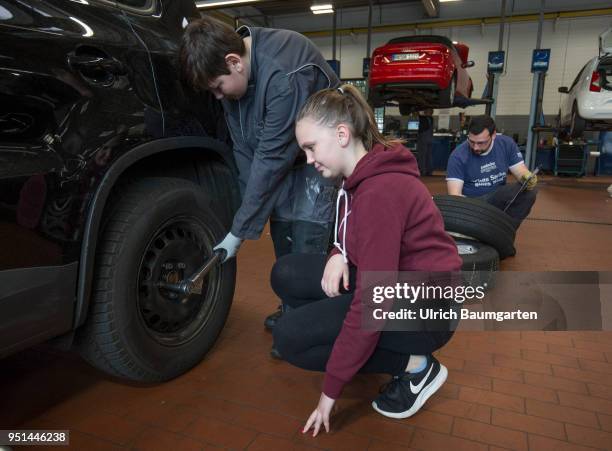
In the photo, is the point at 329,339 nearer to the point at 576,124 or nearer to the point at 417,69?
the point at 417,69

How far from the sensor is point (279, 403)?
1.60 m

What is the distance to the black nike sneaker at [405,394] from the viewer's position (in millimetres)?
1518

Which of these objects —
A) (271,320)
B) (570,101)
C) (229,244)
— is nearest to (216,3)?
(570,101)

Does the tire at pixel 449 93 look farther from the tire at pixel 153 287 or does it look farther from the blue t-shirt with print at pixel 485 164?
the tire at pixel 153 287

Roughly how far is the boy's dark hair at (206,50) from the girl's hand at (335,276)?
2.48ft

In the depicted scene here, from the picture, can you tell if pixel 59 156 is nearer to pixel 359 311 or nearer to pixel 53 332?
pixel 53 332

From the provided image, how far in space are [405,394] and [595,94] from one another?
7924mm

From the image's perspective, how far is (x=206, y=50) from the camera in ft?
4.77

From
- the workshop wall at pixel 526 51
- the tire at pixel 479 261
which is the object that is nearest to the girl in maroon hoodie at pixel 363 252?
the tire at pixel 479 261

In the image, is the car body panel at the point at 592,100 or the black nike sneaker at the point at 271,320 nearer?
the black nike sneaker at the point at 271,320

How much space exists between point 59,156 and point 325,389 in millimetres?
990

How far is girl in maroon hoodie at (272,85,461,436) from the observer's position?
124 centimetres

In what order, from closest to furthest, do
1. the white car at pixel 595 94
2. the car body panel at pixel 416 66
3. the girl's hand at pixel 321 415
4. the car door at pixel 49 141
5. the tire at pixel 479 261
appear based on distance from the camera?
the car door at pixel 49 141 < the girl's hand at pixel 321 415 < the tire at pixel 479 261 < the car body panel at pixel 416 66 < the white car at pixel 595 94

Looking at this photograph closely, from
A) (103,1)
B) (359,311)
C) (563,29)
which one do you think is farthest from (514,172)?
(563,29)
